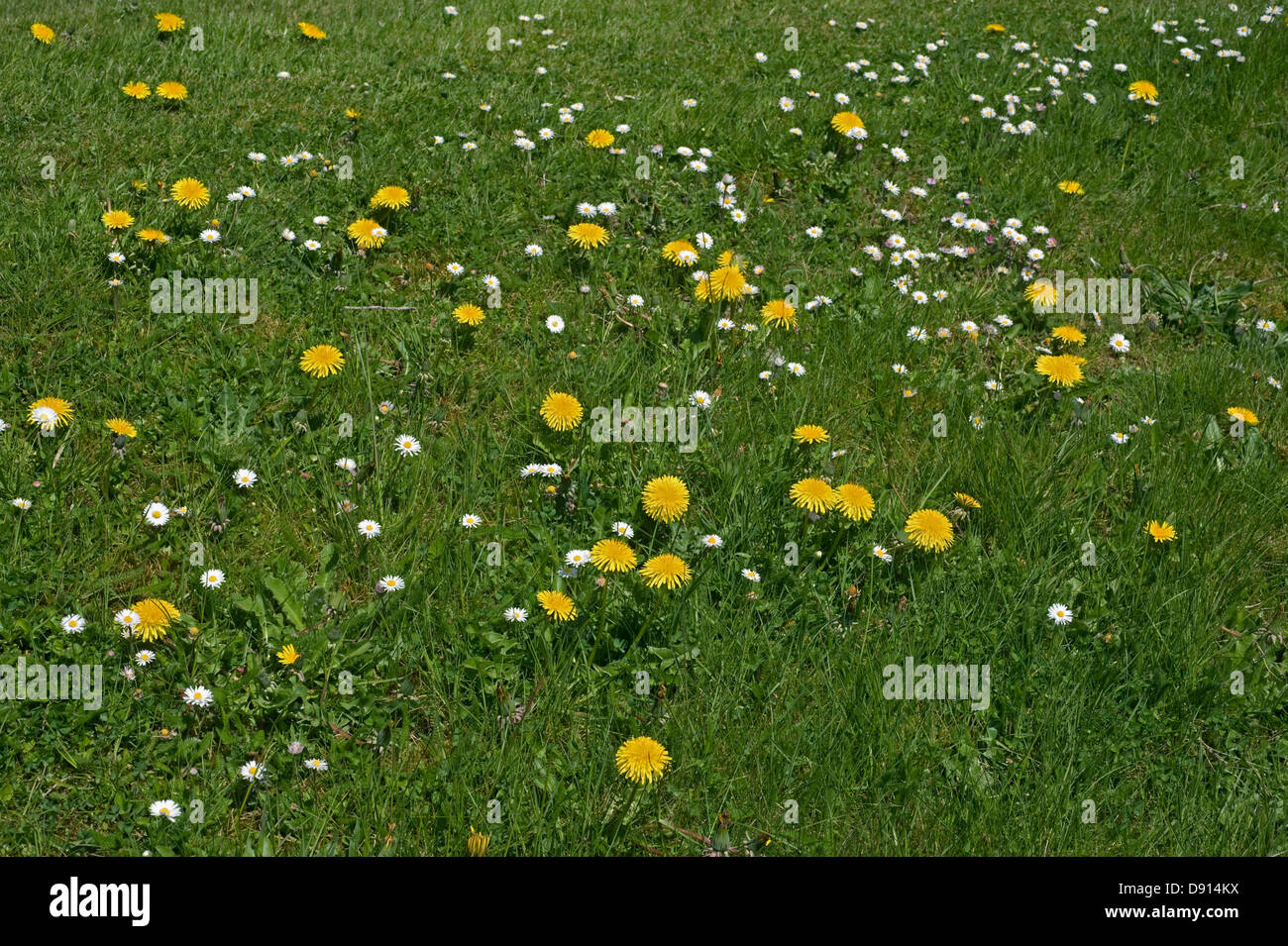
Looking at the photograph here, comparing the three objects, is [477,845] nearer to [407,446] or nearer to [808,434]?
[407,446]

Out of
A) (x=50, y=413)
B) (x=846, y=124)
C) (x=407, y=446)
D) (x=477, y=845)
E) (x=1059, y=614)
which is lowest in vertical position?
(x=477, y=845)

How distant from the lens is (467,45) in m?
6.27

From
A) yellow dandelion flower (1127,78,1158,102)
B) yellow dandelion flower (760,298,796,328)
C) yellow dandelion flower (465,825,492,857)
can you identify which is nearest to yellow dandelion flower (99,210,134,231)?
yellow dandelion flower (760,298,796,328)

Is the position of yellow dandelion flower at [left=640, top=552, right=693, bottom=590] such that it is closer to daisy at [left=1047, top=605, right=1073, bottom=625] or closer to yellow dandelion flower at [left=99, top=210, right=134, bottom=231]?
daisy at [left=1047, top=605, right=1073, bottom=625]

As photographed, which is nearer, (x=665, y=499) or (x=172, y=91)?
(x=665, y=499)

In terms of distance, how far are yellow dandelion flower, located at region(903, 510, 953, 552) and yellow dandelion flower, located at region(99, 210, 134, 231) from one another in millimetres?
3188

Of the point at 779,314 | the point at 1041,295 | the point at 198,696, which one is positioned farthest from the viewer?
the point at 1041,295

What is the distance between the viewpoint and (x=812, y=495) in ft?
11.7

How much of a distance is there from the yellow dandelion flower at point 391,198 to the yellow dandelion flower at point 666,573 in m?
2.32

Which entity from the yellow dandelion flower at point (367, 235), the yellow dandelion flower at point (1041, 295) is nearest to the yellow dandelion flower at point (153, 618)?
the yellow dandelion flower at point (367, 235)

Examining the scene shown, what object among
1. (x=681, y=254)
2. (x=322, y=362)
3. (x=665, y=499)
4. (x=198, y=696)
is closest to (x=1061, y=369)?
(x=681, y=254)

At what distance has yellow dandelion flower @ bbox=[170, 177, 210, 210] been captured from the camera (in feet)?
14.8

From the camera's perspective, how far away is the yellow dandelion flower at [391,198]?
474 cm

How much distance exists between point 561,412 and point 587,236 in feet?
3.90
